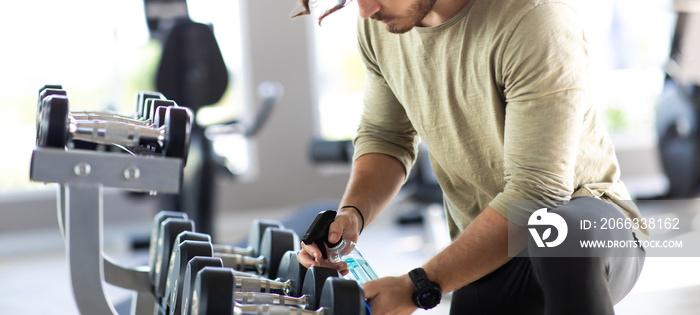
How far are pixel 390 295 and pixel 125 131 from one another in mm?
472

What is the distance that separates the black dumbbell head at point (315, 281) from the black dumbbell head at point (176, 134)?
0.28 meters

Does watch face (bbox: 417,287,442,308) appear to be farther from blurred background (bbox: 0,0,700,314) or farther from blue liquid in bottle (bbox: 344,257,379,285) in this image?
blurred background (bbox: 0,0,700,314)

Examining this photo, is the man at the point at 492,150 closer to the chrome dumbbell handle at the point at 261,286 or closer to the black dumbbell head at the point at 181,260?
the chrome dumbbell handle at the point at 261,286

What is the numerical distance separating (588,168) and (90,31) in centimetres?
396

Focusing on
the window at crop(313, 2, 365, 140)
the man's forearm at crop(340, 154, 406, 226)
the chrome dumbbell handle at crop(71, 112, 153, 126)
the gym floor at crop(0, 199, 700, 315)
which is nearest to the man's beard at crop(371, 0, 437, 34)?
the man's forearm at crop(340, 154, 406, 226)

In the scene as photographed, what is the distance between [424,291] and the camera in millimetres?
1138

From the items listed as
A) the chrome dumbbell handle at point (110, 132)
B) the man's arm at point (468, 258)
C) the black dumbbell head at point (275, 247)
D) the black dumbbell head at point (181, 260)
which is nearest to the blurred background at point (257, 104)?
the black dumbbell head at point (275, 247)

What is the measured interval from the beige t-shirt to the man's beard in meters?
0.07

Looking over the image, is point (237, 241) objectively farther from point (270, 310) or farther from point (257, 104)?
point (270, 310)

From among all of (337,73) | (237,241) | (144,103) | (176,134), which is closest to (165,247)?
(144,103)

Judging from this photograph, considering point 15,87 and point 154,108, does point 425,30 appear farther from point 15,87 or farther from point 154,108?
point 15,87

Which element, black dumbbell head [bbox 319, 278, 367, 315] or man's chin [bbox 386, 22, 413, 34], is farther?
man's chin [bbox 386, 22, 413, 34]

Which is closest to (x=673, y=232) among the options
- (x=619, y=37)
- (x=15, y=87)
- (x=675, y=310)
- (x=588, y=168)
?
(x=675, y=310)

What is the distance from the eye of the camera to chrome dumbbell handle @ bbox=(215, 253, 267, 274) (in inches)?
57.0
